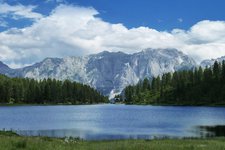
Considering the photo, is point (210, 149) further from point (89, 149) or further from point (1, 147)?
point (1, 147)

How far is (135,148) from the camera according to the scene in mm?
32062

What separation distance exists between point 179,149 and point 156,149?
8.11 feet

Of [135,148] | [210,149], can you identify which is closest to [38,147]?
[135,148]

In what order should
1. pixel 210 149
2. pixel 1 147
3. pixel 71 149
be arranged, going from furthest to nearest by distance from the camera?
1. pixel 210 149
2. pixel 71 149
3. pixel 1 147

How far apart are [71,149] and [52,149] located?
232cm

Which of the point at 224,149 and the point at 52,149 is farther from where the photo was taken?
the point at 224,149

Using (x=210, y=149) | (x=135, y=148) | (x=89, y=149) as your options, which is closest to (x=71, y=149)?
(x=89, y=149)

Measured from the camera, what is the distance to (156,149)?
32156 mm

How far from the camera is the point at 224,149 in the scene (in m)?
32.9

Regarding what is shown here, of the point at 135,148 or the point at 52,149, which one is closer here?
the point at 52,149

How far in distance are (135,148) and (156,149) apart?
5.60 feet

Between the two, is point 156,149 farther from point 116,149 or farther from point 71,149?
point 71,149

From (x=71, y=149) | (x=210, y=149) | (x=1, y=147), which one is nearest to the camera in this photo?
(x=1, y=147)

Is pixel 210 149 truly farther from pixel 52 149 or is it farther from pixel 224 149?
pixel 52 149
